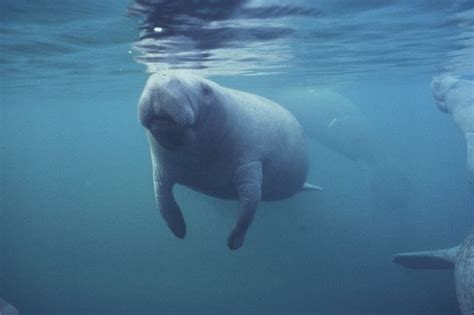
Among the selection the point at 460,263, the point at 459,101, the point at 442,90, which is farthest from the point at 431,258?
the point at 442,90

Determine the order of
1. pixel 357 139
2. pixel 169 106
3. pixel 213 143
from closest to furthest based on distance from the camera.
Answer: pixel 169 106 → pixel 213 143 → pixel 357 139

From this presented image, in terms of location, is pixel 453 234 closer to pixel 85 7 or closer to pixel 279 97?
pixel 279 97

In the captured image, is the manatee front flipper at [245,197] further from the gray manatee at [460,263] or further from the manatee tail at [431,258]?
the manatee tail at [431,258]

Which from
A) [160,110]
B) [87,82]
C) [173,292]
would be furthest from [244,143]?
[87,82]

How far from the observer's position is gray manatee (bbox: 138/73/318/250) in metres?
5.38

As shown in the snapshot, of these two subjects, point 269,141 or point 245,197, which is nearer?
point 245,197

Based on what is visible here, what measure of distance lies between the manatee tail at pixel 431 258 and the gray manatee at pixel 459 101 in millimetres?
2331

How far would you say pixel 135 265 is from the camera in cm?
1588

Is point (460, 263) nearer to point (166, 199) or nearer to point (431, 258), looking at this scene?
point (431, 258)

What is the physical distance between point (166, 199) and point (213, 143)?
4.90ft

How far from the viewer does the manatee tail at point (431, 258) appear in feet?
31.6

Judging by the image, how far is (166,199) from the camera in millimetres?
7578

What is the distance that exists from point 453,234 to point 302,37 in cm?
1068

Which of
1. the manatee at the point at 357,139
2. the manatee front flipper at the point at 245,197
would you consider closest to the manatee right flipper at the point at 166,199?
the manatee front flipper at the point at 245,197
